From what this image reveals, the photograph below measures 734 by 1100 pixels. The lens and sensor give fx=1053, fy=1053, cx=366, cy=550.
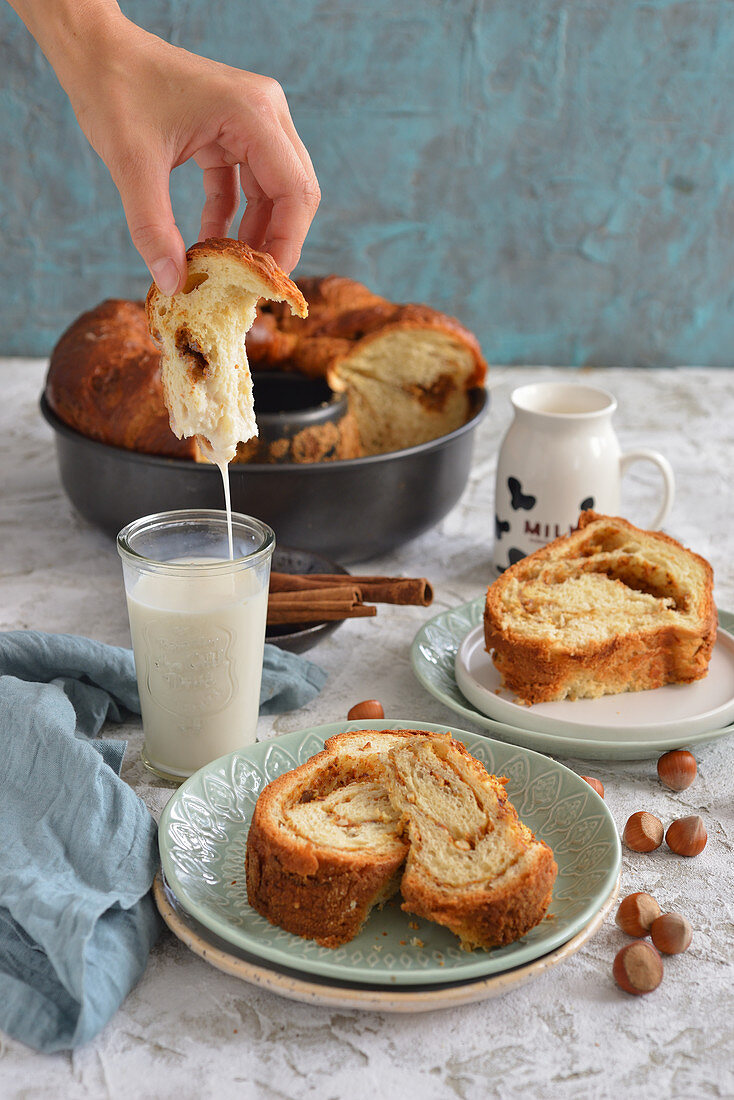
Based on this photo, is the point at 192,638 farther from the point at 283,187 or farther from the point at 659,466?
the point at 659,466

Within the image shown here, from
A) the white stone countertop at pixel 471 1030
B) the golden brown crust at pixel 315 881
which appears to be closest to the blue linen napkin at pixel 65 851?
the white stone countertop at pixel 471 1030

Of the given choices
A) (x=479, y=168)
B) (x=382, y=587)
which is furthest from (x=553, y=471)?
(x=479, y=168)

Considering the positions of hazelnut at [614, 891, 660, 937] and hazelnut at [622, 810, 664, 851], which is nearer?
hazelnut at [614, 891, 660, 937]

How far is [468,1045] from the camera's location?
42.8 inches

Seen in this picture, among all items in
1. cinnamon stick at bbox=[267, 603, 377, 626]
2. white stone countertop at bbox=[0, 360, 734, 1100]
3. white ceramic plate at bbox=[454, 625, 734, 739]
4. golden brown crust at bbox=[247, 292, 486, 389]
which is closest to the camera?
white stone countertop at bbox=[0, 360, 734, 1100]

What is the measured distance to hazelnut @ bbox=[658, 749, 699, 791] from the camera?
4.99ft

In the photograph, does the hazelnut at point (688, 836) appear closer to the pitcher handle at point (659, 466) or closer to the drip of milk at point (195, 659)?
the drip of milk at point (195, 659)

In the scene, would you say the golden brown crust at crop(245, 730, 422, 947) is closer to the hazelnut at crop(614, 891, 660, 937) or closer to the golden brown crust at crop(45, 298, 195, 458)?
the hazelnut at crop(614, 891, 660, 937)

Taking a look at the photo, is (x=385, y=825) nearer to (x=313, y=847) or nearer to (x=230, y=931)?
(x=313, y=847)

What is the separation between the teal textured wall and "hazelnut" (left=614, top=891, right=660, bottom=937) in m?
3.23

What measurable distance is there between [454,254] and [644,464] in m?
1.40

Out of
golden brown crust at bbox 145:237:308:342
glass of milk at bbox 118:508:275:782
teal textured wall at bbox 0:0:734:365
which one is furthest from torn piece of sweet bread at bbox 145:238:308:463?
teal textured wall at bbox 0:0:734:365

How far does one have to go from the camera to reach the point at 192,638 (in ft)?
4.88

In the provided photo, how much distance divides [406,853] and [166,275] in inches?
32.7
